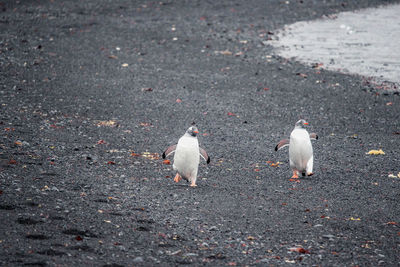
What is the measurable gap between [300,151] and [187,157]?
175 cm

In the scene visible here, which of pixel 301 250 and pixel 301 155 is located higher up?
pixel 301 155

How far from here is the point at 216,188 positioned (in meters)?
7.57

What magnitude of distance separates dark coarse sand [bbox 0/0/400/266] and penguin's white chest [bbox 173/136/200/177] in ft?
0.85

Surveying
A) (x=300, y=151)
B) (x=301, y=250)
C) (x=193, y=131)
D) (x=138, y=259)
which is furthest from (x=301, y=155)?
(x=138, y=259)

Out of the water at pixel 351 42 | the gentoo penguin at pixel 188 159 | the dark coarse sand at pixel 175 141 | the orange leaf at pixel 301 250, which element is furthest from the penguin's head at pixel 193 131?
the water at pixel 351 42

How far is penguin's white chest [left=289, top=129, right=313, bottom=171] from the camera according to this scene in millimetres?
8148

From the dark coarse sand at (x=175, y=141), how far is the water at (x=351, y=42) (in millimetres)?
737

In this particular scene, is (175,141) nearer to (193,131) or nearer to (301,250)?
(193,131)

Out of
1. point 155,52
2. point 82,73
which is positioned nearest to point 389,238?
point 82,73

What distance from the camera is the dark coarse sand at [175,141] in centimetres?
568

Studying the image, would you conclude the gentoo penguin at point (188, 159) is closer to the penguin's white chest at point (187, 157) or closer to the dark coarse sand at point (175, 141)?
the penguin's white chest at point (187, 157)

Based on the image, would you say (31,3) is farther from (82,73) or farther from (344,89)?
(344,89)

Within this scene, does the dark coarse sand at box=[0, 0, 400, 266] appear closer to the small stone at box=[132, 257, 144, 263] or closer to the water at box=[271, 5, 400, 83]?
the small stone at box=[132, 257, 144, 263]

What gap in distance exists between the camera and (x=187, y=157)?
25.1 ft
